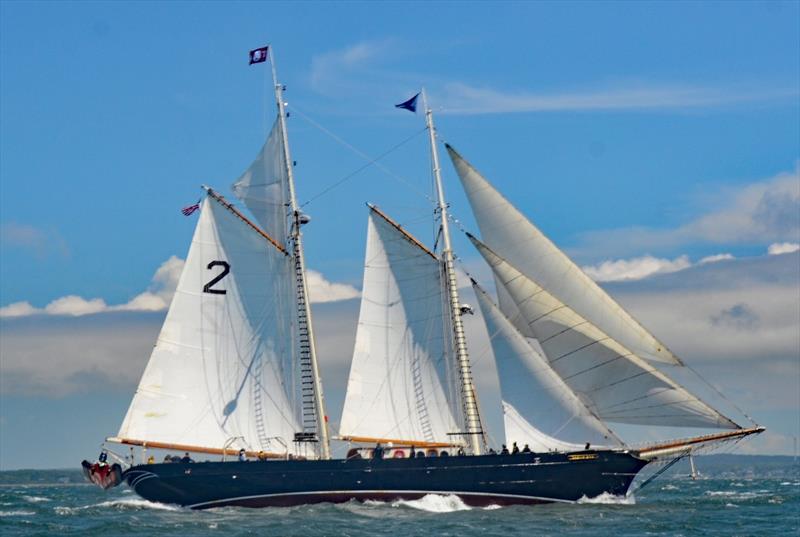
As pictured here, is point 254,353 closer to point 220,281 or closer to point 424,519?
point 220,281

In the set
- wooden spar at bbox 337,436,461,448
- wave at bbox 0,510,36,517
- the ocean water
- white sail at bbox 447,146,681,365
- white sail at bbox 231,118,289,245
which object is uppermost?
white sail at bbox 231,118,289,245

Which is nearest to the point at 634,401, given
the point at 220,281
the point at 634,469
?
the point at 634,469

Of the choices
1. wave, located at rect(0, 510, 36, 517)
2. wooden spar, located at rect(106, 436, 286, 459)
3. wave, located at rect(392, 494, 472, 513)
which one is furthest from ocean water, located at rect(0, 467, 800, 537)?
wave, located at rect(0, 510, 36, 517)

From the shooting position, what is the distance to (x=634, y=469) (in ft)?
193

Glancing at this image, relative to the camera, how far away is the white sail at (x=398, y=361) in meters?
61.1

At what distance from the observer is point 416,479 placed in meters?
59.2

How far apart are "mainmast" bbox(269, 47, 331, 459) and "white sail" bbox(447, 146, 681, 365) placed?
888 centimetres

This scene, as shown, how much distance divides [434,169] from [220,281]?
41.5ft

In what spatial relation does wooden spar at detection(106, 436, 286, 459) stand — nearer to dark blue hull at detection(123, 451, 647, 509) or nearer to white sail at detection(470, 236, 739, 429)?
dark blue hull at detection(123, 451, 647, 509)

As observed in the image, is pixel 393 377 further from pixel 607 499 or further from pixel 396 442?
pixel 607 499

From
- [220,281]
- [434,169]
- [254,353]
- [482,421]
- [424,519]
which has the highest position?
[434,169]

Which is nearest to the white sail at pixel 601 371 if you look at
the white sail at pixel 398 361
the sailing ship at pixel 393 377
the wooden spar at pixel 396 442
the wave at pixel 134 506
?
the sailing ship at pixel 393 377

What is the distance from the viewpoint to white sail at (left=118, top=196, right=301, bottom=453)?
61594mm

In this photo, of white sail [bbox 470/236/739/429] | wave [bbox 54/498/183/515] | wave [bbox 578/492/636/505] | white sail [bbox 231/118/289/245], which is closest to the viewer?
white sail [bbox 470/236/739/429]
